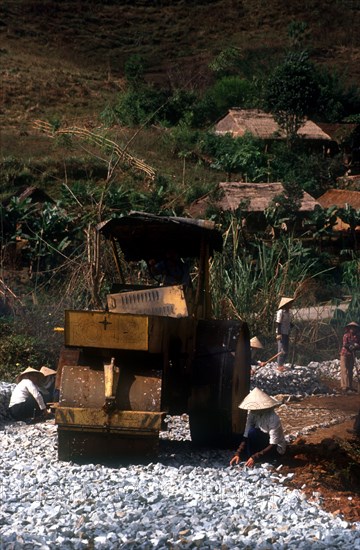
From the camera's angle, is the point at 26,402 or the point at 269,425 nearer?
the point at 269,425

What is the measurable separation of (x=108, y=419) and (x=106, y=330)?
2.70ft

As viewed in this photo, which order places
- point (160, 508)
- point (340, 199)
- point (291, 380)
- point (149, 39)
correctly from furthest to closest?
point (149, 39) < point (340, 199) < point (291, 380) < point (160, 508)

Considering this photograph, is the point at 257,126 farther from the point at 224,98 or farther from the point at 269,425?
the point at 269,425

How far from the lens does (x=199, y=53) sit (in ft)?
245

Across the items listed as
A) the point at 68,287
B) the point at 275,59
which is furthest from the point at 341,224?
the point at 275,59

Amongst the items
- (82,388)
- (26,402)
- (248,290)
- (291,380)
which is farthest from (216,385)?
(248,290)

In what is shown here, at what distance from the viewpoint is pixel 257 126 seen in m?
47.2

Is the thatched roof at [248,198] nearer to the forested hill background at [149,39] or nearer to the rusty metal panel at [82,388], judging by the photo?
the rusty metal panel at [82,388]

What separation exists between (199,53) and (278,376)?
61.4 meters

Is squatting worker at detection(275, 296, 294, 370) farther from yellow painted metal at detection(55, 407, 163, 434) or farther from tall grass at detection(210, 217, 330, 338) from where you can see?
yellow painted metal at detection(55, 407, 163, 434)

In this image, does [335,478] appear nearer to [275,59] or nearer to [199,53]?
[275,59]

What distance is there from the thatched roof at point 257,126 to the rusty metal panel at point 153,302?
35323 millimetres

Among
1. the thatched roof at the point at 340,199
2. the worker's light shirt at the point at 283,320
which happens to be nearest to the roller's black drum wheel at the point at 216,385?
the worker's light shirt at the point at 283,320

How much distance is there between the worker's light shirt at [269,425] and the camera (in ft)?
32.0
